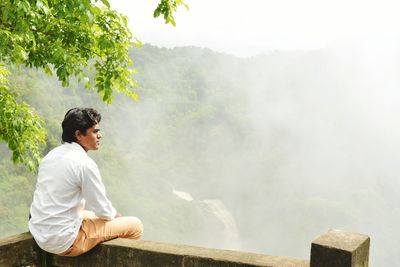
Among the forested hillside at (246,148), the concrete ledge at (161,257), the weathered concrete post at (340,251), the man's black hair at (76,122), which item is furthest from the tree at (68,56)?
the forested hillside at (246,148)

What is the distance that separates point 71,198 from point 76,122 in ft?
2.01

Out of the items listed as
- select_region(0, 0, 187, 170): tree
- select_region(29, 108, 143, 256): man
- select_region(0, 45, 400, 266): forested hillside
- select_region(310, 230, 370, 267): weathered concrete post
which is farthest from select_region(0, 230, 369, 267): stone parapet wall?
select_region(0, 45, 400, 266): forested hillside

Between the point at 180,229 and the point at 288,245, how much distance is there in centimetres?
1781

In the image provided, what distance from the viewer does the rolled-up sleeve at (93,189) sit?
3.37 meters

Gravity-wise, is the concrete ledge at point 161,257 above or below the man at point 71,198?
below

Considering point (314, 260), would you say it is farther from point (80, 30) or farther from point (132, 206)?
point (132, 206)

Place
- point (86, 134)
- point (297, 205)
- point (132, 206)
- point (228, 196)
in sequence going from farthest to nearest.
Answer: point (228, 196)
point (297, 205)
point (132, 206)
point (86, 134)

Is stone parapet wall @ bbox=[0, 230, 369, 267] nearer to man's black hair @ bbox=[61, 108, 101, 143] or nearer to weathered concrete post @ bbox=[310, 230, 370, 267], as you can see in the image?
weathered concrete post @ bbox=[310, 230, 370, 267]

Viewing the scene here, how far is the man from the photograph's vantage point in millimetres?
3375

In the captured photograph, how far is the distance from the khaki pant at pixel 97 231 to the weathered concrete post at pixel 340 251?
167 centimetres

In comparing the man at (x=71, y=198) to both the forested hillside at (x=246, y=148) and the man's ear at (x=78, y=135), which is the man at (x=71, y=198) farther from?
the forested hillside at (x=246, y=148)

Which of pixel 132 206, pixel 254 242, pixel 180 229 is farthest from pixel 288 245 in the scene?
pixel 132 206

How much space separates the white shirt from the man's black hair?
5.7 inches

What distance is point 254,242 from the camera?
242ft
